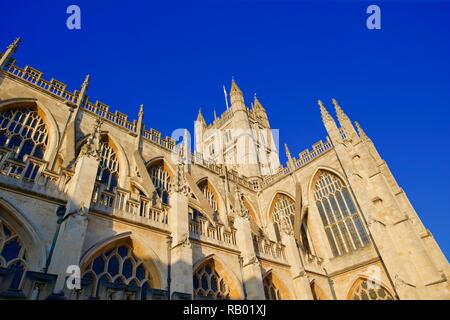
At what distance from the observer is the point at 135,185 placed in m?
12.8

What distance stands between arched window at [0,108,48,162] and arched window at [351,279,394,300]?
677 inches

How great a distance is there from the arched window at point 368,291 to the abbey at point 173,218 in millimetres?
80

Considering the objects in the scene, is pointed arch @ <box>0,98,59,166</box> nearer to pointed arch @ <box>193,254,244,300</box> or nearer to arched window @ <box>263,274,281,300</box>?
pointed arch @ <box>193,254,244,300</box>

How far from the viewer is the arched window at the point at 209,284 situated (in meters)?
9.63

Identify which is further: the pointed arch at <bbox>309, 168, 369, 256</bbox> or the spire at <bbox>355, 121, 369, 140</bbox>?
the spire at <bbox>355, 121, 369, 140</bbox>

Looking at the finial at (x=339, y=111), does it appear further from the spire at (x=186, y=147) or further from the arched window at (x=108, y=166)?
the arched window at (x=108, y=166)

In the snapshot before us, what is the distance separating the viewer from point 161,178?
1597cm

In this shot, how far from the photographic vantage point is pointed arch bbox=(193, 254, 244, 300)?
9875 millimetres

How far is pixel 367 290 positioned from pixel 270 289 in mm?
6161

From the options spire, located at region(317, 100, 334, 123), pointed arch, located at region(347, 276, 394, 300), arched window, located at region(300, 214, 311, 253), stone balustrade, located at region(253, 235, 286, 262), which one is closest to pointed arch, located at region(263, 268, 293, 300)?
stone balustrade, located at region(253, 235, 286, 262)

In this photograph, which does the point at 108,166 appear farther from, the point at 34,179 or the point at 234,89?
the point at 234,89

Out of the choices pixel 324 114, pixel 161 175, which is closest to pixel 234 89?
pixel 324 114
